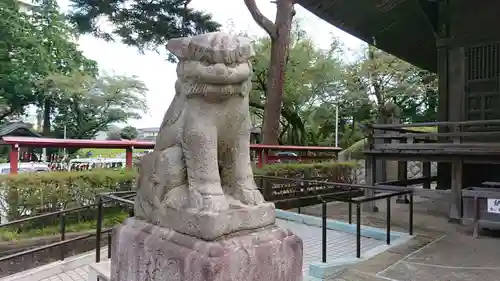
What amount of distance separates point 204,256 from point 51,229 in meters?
4.32

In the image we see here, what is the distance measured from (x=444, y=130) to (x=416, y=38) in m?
2.77

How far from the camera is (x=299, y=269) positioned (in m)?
2.32

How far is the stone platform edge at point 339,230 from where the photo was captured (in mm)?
3699

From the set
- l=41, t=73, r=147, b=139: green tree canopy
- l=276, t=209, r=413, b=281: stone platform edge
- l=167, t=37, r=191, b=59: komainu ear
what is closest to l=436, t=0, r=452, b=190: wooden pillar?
l=276, t=209, r=413, b=281: stone platform edge

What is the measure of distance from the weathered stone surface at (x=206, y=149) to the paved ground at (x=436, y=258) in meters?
1.89

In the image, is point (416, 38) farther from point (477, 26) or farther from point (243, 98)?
point (243, 98)

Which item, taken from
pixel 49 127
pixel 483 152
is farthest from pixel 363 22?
pixel 49 127

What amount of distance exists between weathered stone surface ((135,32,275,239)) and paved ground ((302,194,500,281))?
1.89 m

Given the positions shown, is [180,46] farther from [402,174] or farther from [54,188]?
[402,174]

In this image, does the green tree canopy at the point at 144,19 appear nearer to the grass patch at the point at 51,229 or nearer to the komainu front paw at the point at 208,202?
the grass patch at the point at 51,229

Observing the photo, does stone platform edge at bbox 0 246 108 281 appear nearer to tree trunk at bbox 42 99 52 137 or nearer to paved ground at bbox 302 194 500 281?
paved ground at bbox 302 194 500 281

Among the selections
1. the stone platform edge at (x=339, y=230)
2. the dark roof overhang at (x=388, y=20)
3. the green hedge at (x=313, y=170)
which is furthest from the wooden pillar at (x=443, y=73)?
the stone platform edge at (x=339, y=230)

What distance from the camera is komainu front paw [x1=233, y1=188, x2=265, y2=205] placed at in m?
2.25

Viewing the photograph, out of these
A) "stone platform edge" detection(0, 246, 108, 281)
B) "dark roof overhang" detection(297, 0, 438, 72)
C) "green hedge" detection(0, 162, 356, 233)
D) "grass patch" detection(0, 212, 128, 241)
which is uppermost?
"dark roof overhang" detection(297, 0, 438, 72)
